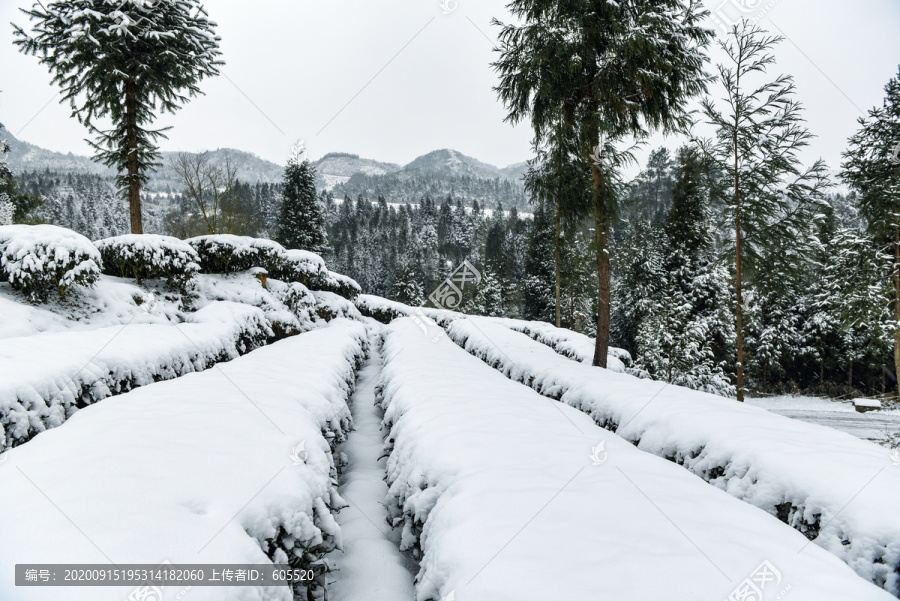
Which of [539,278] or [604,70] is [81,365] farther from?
[539,278]

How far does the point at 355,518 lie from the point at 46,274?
630 cm

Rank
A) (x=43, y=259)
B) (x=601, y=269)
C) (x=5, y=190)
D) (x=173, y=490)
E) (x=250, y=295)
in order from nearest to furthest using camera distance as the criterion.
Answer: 1. (x=173, y=490)
2. (x=43, y=259)
3. (x=601, y=269)
4. (x=250, y=295)
5. (x=5, y=190)

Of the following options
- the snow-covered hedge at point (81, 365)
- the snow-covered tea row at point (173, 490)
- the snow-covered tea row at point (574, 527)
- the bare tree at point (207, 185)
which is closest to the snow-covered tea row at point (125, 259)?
the snow-covered hedge at point (81, 365)

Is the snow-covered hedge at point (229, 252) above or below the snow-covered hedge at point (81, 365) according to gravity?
above

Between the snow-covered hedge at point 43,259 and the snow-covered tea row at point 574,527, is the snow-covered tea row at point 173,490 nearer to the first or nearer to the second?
the snow-covered tea row at point 574,527

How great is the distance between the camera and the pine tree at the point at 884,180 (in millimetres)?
12500

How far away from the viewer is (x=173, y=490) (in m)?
2.03

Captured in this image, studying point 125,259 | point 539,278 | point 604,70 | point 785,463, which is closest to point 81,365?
point 125,259

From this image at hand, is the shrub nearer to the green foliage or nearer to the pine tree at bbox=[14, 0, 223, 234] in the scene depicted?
the pine tree at bbox=[14, 0, 223, 234]

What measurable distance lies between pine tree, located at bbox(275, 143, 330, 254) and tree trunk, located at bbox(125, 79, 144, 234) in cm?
1672

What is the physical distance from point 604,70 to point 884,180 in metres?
12.0

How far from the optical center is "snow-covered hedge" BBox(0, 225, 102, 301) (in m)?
5.72

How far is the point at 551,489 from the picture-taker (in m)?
2.58

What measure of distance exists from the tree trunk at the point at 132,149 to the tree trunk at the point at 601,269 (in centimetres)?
1264
